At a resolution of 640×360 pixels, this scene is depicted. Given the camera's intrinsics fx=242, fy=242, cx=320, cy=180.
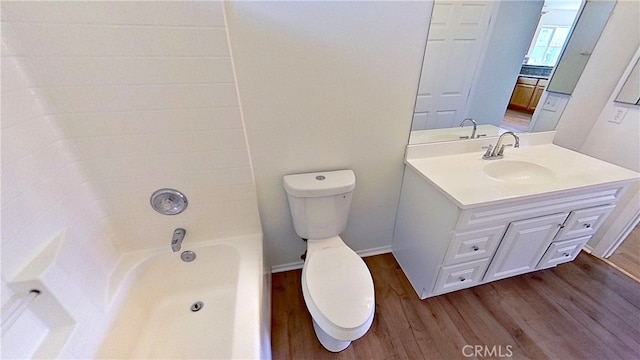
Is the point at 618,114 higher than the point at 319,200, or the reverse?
the point at 618,114

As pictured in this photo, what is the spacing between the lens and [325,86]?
3.67 feet

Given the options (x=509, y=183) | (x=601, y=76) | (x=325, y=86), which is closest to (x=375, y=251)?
(x=509, y=183)

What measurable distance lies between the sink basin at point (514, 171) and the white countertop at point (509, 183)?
0.08 ft

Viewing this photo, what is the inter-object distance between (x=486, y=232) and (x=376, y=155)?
26.3 inches

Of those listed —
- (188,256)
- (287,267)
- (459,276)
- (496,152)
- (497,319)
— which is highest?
(496,152)

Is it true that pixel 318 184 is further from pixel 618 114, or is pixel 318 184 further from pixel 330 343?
pixel 618 114

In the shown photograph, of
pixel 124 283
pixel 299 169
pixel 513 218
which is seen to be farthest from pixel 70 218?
pixel 513 218

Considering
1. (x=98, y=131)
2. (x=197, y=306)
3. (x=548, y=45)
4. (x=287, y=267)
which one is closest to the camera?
(x=98, y=131)

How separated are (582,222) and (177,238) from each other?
222cm

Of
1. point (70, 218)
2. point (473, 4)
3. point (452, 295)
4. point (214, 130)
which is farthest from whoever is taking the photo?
point (452, 295)

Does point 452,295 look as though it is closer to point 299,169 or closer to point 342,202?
point 342,202

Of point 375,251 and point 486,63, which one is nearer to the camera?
point 486,63

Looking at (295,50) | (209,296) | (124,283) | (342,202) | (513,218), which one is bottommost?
(209,296)

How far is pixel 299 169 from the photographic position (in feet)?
4.25
